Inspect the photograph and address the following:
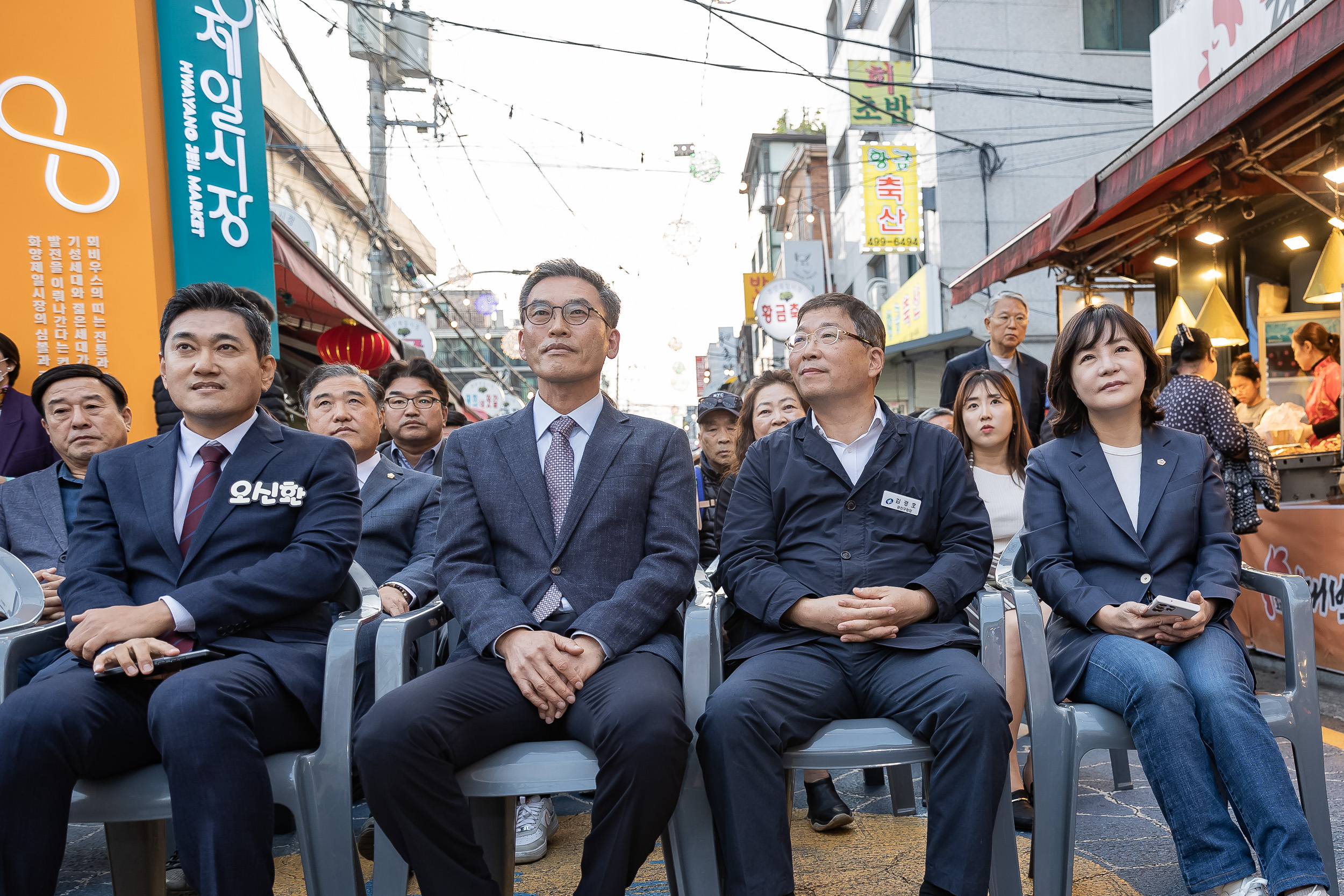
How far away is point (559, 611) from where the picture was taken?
2.44 metres

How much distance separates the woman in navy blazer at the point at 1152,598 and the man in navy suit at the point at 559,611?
111cm

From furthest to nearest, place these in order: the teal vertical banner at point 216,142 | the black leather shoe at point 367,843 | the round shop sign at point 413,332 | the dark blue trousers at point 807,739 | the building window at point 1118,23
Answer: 1. the building window at point 1118,23
2. the round shop sign at point 413,332
3. the teal vertical banner at point 216,142
4. the black leather shoe at point 367,843
5. the dark blue trousers at point 807,739

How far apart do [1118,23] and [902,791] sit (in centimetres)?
1554

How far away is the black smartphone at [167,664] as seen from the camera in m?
2.09

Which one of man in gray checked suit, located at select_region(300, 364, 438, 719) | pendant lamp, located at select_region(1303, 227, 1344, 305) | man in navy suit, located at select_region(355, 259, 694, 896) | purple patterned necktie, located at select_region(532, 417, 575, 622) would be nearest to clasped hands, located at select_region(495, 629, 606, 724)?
man in navy suit, located at select_region(355, 259, 694, 896)

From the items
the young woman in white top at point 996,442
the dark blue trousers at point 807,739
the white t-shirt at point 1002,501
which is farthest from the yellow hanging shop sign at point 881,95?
the dark blue trousers at point 807,739

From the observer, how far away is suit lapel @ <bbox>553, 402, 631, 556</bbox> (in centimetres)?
248

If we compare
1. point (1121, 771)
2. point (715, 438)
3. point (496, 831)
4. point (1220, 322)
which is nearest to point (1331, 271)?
point (1220, 322)

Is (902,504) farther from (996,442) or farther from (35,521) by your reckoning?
(35,521)

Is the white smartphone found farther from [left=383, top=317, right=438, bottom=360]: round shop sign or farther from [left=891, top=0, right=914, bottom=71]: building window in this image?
[left=891, top=0, right=914, bottom=71]: building window

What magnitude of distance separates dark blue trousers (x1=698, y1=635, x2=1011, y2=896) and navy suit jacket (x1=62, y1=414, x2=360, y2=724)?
104cm

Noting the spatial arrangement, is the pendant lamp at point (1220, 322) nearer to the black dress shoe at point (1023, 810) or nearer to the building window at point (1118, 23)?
the black dress shoe at point (1023, 810)

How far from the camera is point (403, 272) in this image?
1466cm

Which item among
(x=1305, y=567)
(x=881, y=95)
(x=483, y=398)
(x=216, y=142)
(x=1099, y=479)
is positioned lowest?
(x=1305, y=567)
